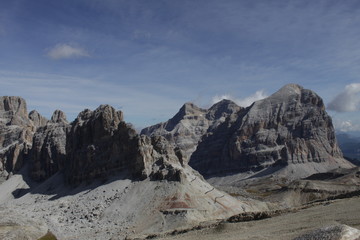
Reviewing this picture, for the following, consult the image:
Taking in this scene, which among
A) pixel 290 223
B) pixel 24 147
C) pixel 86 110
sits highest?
pixel 86 110

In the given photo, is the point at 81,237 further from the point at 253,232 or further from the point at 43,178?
the point at 43,178

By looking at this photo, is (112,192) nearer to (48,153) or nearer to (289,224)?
(289,224)

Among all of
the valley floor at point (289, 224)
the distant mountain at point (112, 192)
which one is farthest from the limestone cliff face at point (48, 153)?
the valley floor at point (289, 224)

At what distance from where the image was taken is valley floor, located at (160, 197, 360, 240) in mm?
55375

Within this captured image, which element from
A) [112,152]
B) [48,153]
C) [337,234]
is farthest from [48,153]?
[337,234]

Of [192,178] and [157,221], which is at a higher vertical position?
[192,178]

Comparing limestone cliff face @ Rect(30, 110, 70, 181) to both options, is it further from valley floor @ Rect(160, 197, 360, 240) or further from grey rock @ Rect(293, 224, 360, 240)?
grey rock @ Rect(293, 224, 360, 240)

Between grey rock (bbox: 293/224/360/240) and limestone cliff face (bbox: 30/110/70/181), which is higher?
limestone cliff face (bbox: 30/110/70/181)

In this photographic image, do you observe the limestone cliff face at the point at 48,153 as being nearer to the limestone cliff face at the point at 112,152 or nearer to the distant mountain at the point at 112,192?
the distant mountain at the point at 112,192

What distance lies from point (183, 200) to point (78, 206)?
29396mm

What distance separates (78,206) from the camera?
370 feet

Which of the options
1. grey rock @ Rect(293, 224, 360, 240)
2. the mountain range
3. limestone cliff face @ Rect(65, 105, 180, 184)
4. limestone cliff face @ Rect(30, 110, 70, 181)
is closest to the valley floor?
the mountain range

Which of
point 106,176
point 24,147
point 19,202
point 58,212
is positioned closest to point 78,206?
point 58,212

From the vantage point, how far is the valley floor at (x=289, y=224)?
55375mm
